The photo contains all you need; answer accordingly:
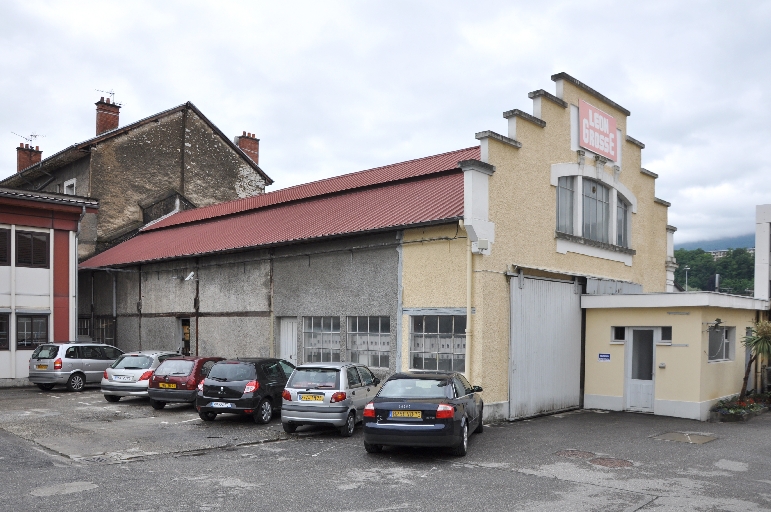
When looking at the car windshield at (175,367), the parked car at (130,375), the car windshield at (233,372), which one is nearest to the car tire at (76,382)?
the parked car at (130,375)

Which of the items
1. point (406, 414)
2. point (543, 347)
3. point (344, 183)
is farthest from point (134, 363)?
point (543, 347)

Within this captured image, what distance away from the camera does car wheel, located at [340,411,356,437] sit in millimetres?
13652

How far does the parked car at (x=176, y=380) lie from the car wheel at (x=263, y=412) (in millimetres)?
2426

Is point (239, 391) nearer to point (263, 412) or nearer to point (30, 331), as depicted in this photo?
point (263, 412)

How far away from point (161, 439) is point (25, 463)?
2.73 meters

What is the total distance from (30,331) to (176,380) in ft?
33.1

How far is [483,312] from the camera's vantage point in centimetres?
1554

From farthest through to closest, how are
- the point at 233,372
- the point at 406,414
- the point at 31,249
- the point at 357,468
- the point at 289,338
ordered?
the point at 31,249, the point at 289,338, the point at 233,372, the point at 406,414, the point at 357,468

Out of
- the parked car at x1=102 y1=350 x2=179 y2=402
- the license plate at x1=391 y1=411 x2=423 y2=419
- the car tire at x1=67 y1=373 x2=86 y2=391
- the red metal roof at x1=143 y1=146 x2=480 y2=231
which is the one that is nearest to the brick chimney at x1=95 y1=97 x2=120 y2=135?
the red metal roof at x1=143 y1=146 x2=480 y2=231

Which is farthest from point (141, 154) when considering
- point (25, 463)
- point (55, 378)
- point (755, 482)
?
point (755, 482)

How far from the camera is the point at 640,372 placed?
1844cm

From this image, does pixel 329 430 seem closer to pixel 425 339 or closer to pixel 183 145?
pixel 425 339

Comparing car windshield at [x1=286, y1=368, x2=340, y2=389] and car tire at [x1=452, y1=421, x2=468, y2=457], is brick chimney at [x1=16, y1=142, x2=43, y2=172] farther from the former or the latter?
car tire at [x1=452, y1=421, x2=468, y2=457]

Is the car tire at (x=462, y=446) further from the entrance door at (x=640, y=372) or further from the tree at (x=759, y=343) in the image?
the tree at (x=759, y=343)
